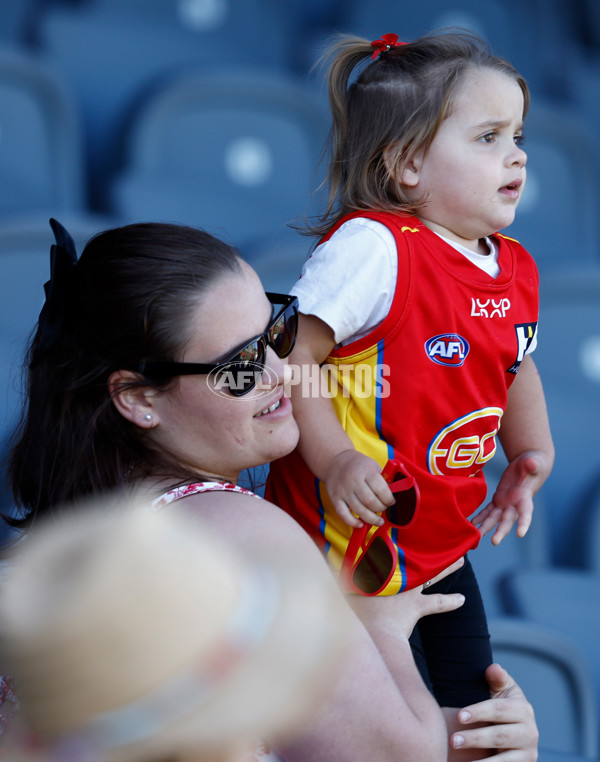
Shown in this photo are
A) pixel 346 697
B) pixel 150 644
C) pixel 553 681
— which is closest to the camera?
pixel 150 644

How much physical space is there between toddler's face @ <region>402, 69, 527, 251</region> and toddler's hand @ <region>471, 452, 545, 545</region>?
36cm

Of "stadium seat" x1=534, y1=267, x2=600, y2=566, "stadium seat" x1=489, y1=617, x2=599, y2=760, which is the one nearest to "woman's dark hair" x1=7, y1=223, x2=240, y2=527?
"stadium seat" x1=489, y1=617, x2=599, y2=760

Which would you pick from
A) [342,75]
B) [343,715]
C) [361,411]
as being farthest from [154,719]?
[342,75]

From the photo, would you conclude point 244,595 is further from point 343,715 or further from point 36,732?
point 343,715

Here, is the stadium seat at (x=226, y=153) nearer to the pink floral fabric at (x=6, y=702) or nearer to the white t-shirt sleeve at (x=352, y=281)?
the white t-shirt sleeve at (x=352, y=281)

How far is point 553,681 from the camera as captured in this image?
2.12 metres

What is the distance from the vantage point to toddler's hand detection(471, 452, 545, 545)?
A: 1410 millimetres

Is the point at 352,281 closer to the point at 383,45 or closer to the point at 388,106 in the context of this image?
the point at 388,106

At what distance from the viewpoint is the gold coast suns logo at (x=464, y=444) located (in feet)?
4.30

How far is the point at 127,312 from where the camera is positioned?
1.13m

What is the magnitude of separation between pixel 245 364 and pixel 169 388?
0.10 meters

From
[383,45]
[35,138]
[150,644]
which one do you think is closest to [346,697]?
[150,644]

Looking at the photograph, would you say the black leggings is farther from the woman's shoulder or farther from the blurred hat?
the blurred hat

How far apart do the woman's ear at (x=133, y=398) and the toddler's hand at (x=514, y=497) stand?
21.1 inches
